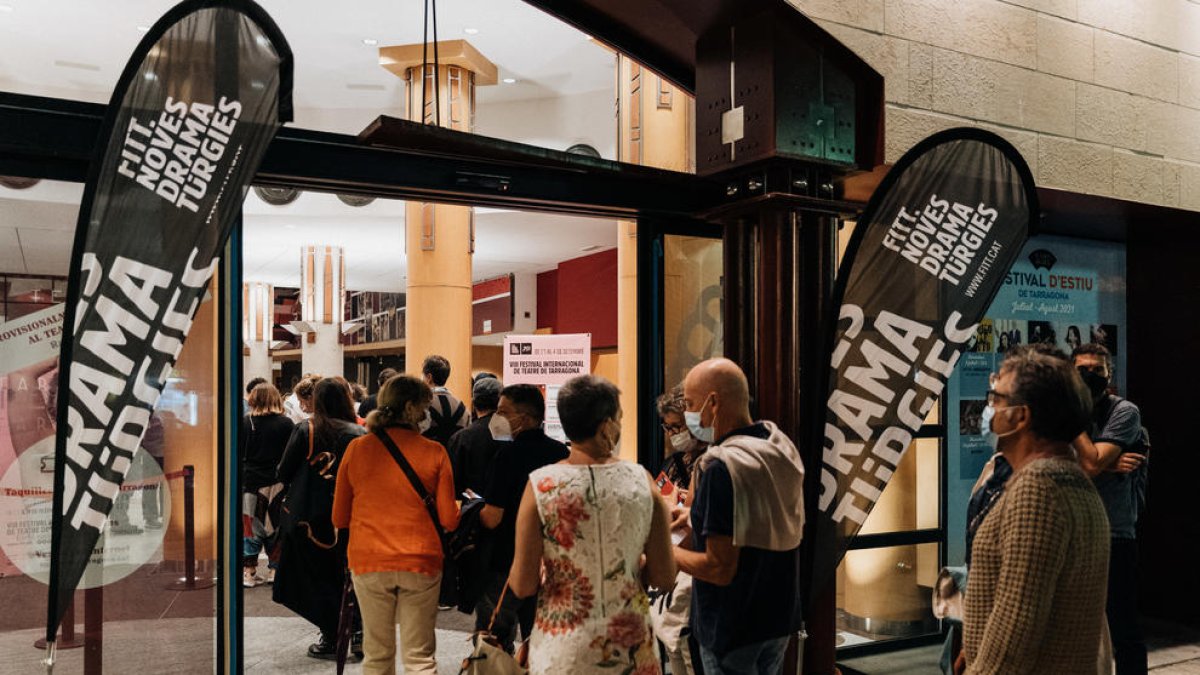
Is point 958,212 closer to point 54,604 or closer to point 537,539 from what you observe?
point 537,539

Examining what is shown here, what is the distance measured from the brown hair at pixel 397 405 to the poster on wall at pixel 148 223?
96 cm

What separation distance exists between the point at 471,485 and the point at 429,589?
839 millimetres

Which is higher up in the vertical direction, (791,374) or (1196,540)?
(791,374)

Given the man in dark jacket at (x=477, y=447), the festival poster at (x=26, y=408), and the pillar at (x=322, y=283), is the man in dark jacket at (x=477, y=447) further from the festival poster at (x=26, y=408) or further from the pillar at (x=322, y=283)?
the pillar at (x=322, y=283)

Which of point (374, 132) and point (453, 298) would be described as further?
point (453, 298)

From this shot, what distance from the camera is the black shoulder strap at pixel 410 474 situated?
11.8 feet

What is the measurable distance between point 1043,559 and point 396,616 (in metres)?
2.65

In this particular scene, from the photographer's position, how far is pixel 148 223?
9.14 feet

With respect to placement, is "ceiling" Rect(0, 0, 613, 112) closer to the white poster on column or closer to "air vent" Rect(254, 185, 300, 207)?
the white poster on column

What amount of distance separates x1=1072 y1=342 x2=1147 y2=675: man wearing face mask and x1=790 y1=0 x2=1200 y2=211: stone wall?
3.76 feet

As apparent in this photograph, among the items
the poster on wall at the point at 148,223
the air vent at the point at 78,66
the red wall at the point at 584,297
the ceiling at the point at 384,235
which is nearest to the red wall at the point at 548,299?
the red wall at the point at 584,297

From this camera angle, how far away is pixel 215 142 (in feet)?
9.38

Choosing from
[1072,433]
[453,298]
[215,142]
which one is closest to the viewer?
[1072,433]

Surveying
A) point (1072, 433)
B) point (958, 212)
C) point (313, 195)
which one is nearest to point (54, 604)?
point (1072, 433)
